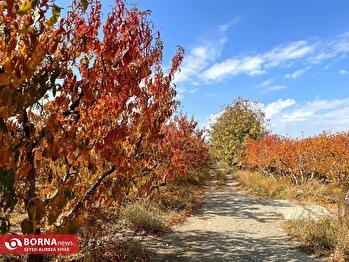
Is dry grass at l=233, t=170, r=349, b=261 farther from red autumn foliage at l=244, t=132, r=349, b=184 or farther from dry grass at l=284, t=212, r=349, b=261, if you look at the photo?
red autumn foliage at l=244, t=132, r=349, b=184

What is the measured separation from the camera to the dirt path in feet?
23.6

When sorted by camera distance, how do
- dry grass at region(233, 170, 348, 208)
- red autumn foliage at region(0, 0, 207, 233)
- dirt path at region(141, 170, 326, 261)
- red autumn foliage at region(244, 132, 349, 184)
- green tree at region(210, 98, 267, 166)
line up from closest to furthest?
red autumn foliage at region(0, 0, 207, 233) < dirt path at region(141, 170, 326, 261) < dry grass at region(233, 170, 348, 208) < red autumn foliage at region(244, 132, 349, 184) < green tree at region(210, 98, 267, 166)

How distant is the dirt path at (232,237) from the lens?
7195 mm

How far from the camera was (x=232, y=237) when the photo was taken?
8922mm

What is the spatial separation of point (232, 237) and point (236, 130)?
23095 mm

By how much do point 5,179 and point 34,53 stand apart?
1033 mm

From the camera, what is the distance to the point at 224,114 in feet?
113

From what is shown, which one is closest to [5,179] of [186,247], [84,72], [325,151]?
[84,72]

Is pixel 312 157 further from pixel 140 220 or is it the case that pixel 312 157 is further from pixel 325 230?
pixel 140 220

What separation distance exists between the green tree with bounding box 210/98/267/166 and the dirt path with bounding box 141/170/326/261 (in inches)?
658

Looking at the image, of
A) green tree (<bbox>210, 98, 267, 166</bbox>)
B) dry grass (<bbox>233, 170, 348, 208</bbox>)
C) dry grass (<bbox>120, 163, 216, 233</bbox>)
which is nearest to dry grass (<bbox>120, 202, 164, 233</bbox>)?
dry grass (<bbox>120, 163, 216, 233</bbox>)

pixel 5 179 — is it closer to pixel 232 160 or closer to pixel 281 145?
pixel 281 145

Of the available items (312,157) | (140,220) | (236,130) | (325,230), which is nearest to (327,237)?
(325,230)

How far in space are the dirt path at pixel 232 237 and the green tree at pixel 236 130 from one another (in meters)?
16.7
